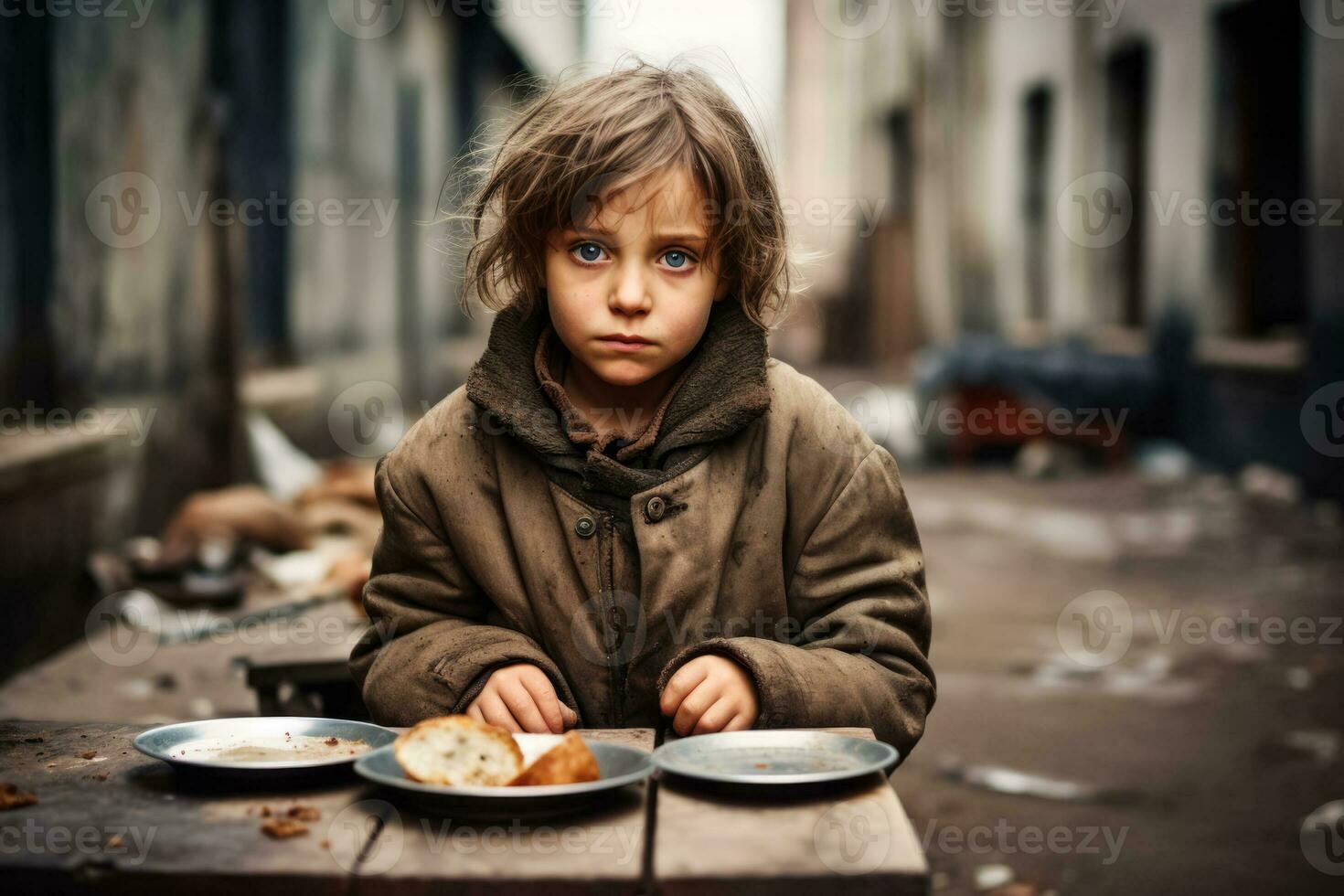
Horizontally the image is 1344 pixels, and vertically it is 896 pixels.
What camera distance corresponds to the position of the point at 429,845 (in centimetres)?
132

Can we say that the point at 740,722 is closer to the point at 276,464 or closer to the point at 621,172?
the point at 621,172

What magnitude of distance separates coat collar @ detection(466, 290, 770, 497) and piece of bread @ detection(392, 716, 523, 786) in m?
0.57

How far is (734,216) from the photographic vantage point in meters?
2.04

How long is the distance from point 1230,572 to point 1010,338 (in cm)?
873

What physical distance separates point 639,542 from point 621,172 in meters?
0.48

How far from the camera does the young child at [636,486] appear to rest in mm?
1933

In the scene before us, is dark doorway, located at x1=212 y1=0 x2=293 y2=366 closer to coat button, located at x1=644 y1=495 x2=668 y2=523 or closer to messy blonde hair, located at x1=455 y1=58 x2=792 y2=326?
messy blonde hair, located at x1=455 y1=58 x2=792 y2=326

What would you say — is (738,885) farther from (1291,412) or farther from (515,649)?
(1291,412)

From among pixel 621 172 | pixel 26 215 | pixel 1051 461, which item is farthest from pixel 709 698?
pixel 1051 461

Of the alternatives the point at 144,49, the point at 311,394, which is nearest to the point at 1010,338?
the point at 311,394

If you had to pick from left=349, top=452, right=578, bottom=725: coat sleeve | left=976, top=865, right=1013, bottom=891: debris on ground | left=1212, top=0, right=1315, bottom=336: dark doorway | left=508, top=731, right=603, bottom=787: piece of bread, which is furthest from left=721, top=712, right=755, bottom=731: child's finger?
left=1212, top=0, right=1315, bottom=336: dark doorway

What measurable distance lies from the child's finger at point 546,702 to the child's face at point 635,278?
0.41m

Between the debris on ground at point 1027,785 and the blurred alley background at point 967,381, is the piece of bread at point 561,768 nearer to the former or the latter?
the blurred alley background at point 967,381

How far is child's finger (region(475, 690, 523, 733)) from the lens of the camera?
184 cm
